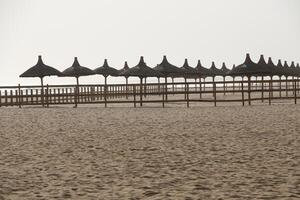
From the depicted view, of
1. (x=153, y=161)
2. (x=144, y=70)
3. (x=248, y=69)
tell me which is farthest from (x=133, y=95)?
(x=153, y=161)

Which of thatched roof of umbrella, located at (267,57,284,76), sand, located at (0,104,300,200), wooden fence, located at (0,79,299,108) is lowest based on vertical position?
sand, located at (0,104,300,200)

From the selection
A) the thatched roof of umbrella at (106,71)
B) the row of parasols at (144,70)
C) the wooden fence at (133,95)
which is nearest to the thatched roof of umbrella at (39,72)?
the row of parasols at (144,70)

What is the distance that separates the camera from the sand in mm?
5800

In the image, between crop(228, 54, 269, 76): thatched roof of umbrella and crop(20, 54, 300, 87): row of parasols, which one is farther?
crop(20, 54, 300, 87): row of parasols

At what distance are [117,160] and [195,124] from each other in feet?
18.3

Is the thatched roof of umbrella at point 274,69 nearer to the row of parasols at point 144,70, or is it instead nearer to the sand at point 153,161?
the row of parasols at point 144,70

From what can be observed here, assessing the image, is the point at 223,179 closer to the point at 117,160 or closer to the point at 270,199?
the point at 270,199

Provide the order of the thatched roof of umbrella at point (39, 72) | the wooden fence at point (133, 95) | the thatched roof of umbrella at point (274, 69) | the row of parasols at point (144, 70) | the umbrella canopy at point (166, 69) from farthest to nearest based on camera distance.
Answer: the umbrella canopy at point (166, 69) < the thatched roof of umbrella at point (274, 69) < the thatched roof of umbrella at point (39, 72) < the row of parasols at point (144, 70) < the wooden fence at point (133, 95)

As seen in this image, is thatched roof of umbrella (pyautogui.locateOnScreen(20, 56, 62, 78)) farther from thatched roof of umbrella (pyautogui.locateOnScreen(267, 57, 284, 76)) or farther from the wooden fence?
thatched roof of umbrella (pyautogui.locateOnScreen(267, 57, 284, 76))

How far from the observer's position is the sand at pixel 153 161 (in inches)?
228

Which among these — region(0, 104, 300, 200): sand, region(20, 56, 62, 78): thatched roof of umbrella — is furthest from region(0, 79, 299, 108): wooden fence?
region(0, 104, 300, 200): sand

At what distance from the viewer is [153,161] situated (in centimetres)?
779

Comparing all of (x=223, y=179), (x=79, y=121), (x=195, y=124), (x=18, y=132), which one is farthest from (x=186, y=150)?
(x=79, y=121)

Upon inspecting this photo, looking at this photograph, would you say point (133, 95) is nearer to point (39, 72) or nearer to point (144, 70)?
point (144, 70)
